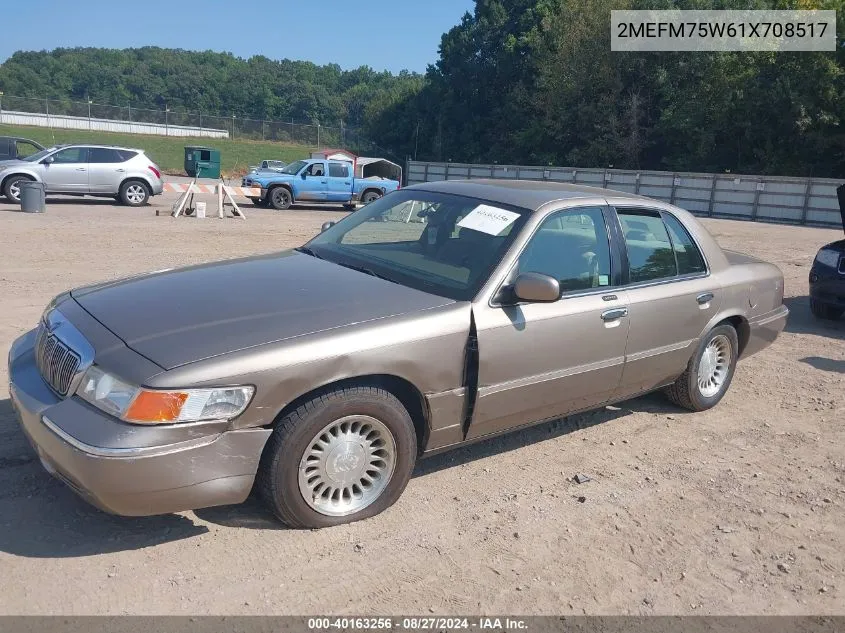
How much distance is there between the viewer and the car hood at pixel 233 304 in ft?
10.7

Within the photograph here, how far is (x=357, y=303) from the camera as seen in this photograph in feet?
12.2

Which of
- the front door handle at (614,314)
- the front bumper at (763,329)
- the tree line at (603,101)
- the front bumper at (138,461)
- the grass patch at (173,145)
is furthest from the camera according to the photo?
the grass patch at (173,145)

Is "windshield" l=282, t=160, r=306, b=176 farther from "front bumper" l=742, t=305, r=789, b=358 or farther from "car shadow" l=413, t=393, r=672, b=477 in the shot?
"car shadow" l=413, t=393, r=672, b=477

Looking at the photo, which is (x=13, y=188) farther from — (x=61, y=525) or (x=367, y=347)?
(x=367, y=347)

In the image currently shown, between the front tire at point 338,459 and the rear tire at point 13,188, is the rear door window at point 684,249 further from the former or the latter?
the rear tire at point 13,188

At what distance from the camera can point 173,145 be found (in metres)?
57.2

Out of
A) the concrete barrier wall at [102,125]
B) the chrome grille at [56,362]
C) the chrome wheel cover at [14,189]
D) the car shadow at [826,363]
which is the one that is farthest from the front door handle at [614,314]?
the concrete barrier wall at [102,125]

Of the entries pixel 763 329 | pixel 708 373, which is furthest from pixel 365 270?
pixel 763 329

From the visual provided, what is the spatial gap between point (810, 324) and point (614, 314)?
562cm

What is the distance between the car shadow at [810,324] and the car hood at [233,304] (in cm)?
630

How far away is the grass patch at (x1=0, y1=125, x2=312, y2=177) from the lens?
47.7 meters

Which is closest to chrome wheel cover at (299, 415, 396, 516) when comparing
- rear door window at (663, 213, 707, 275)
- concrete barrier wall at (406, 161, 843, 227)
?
rear door window at (663, 213, 707, 275)

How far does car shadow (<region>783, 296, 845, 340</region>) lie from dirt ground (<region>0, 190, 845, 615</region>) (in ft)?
10.3

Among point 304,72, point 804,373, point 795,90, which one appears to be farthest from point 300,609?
point 304,72
